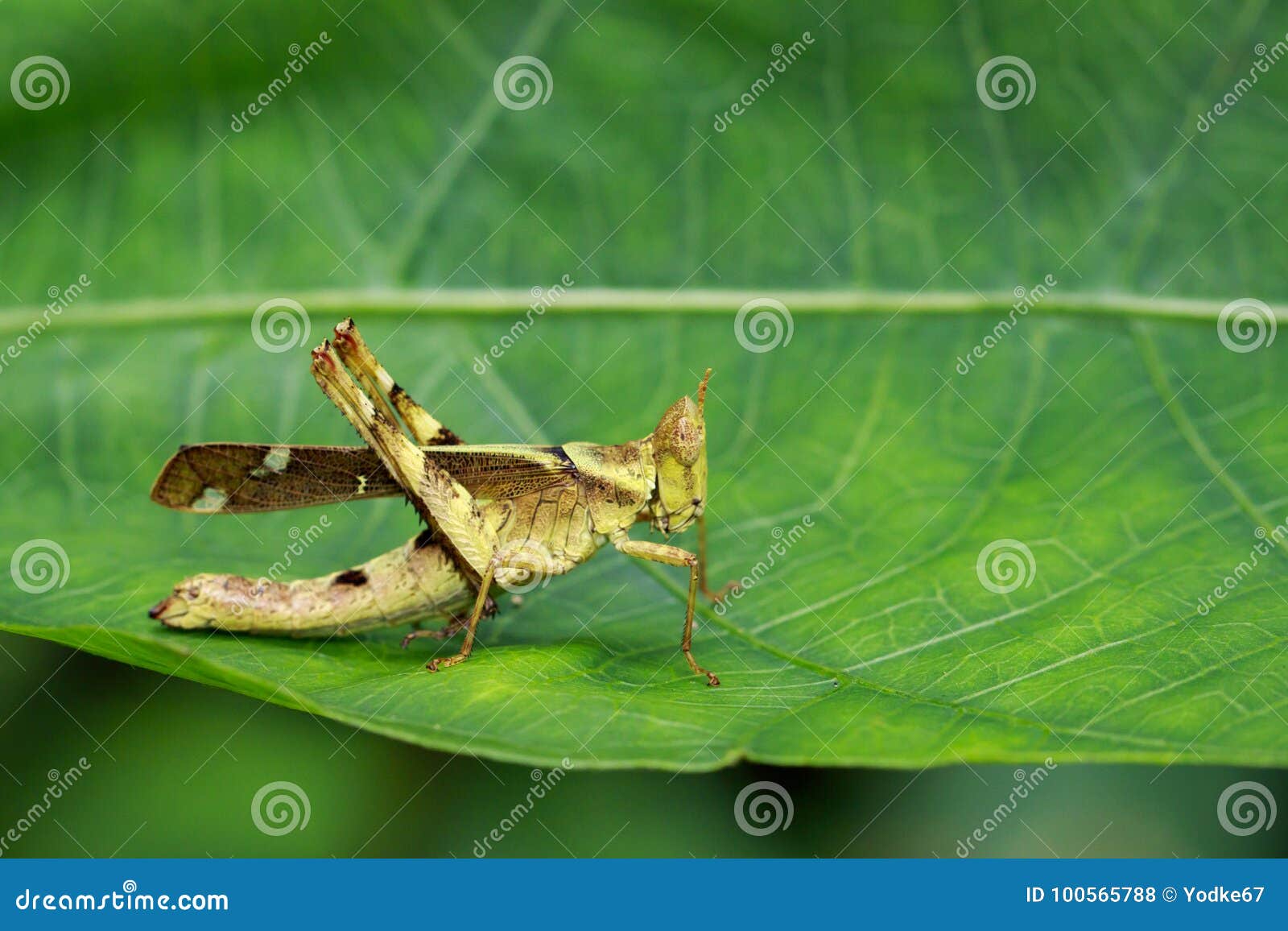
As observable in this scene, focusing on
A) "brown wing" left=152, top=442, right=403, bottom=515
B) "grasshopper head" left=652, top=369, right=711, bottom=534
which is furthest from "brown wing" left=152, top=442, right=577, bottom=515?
"grasshopper head" left=652, top=369, right=711, bottom=534

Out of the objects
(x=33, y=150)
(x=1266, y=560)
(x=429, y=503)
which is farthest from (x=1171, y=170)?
(x=33, y=150)

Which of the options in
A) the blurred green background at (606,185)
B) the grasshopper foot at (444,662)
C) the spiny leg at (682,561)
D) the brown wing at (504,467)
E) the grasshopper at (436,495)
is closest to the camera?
the grasshopper foot at (444,662)

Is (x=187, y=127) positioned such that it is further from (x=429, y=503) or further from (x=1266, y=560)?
(x=1266, y=560)

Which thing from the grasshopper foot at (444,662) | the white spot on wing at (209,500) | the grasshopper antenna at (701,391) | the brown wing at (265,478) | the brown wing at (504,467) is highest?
the grasshopper antenna at (701,391)

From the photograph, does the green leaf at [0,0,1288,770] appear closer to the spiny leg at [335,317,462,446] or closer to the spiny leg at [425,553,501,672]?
the spiny leg at [425,553,501,672]

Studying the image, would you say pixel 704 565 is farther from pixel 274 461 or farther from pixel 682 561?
pixel 274 461

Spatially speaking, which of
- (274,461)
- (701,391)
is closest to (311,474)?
(274,461)

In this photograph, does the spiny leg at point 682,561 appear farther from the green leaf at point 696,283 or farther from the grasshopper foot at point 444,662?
the grasshopper foot at point 444,662

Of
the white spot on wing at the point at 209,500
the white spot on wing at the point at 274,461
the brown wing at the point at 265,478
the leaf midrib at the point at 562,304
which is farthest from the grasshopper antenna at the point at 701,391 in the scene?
the white spot on wing at the point at 209,500
